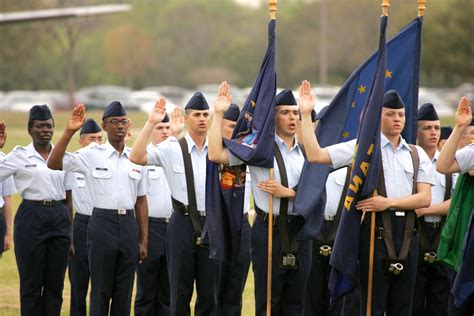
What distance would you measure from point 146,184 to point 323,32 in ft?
209

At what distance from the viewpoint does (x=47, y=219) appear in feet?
34.4

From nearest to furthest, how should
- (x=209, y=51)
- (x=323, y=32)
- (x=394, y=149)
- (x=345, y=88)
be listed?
1. (x=394, y=149)
2. (x=345, y=88)
3. (x=323, y=32)
4. (x=209, y=51)

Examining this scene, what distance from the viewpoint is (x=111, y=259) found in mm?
10125

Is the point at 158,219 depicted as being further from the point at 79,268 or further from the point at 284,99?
the point at 284,99

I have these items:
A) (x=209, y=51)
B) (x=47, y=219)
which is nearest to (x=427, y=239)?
(x=47, y=219)

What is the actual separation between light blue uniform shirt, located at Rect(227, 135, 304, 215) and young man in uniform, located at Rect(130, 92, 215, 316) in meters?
0.86

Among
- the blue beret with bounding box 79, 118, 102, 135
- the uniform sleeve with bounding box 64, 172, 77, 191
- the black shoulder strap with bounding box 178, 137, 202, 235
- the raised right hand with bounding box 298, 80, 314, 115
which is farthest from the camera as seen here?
the blue beret with bounding box 79, 118, 102, 135

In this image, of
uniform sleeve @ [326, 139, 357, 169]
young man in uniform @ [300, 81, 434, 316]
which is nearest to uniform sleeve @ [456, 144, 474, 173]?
young man in uniform @ [300, 81, 434, 316]

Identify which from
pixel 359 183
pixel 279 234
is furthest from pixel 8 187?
pixel 359 183

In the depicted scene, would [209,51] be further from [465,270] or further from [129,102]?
[465,270]

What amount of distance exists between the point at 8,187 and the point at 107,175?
5.98ft

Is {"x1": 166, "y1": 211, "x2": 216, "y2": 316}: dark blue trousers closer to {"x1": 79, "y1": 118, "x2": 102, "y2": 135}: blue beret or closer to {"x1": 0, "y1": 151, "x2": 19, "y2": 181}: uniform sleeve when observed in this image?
{"x1": 0, "y1": 151, "x2": 19, "y2": 181}: uniform sleeve

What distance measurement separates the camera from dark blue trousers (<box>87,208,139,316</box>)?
10109 mm

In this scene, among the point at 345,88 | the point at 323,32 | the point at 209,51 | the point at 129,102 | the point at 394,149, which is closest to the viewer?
the point at 394,149
